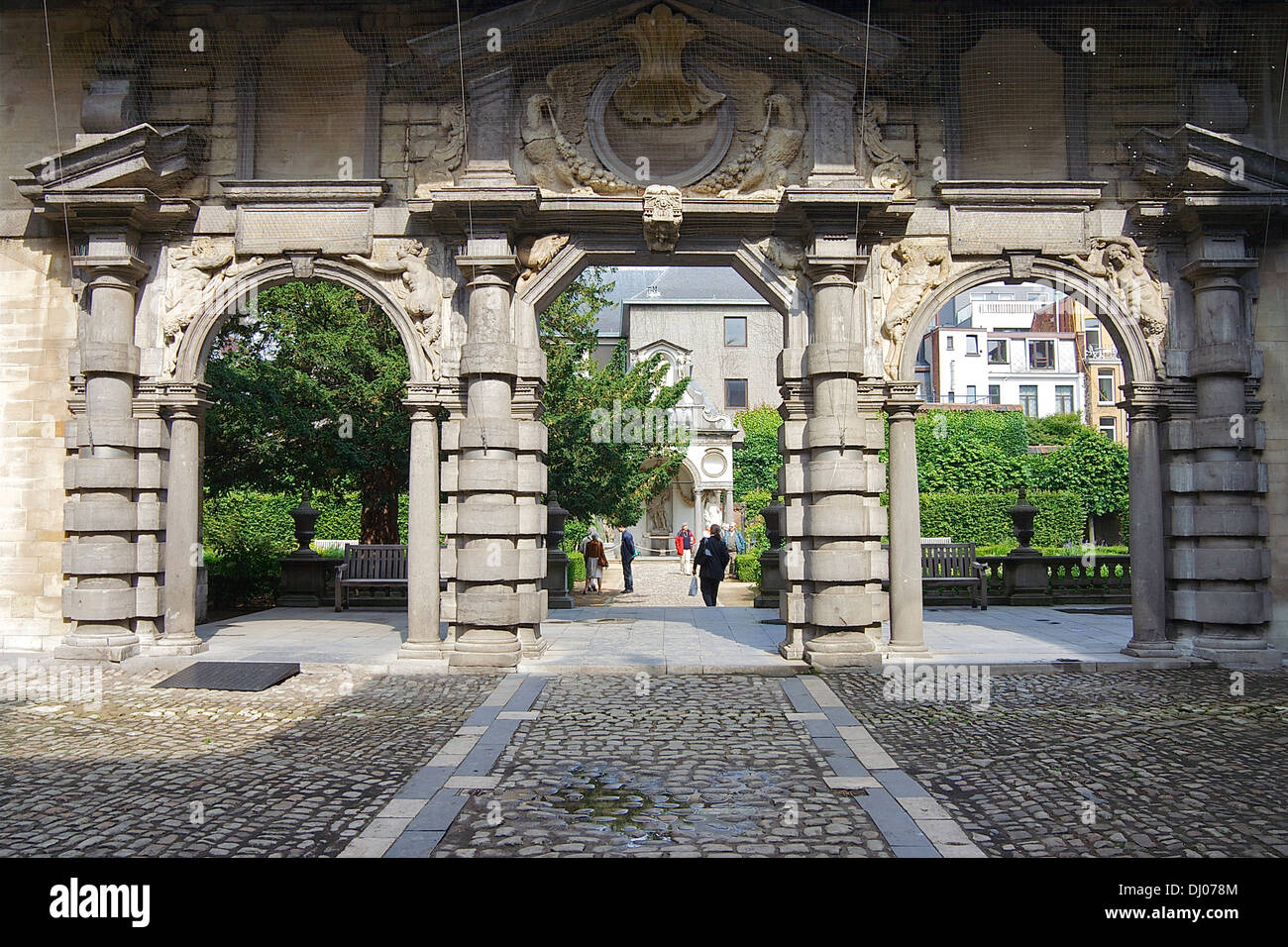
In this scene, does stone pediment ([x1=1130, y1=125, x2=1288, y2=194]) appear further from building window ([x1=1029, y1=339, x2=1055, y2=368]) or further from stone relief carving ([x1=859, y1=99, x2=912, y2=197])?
building window ([x1=1029, y1=339, x2=1055, y2=368])

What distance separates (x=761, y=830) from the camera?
5152mm

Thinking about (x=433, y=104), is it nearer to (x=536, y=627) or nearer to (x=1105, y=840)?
(x=536, y=627)

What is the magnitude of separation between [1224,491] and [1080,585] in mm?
6820

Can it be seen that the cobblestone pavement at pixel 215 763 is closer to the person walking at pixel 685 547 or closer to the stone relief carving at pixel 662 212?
the stone relief carving at pixel 662 212

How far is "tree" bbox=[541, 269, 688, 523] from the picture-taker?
719 inches

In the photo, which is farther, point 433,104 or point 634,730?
point 433,104

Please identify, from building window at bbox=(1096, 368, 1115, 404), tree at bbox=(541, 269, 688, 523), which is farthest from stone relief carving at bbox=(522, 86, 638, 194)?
building window at bbox=(1096, 368, 1115, 404)

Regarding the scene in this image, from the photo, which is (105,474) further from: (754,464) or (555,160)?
(754,464)

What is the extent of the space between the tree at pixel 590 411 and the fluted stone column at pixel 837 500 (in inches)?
304

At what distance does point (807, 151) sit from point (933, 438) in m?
33.3

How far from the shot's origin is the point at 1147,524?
36.1ft

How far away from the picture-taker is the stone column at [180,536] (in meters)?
11.0

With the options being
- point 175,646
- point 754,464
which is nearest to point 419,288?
point 175,646

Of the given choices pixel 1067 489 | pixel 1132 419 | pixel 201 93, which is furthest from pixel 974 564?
pixel 1067 489
